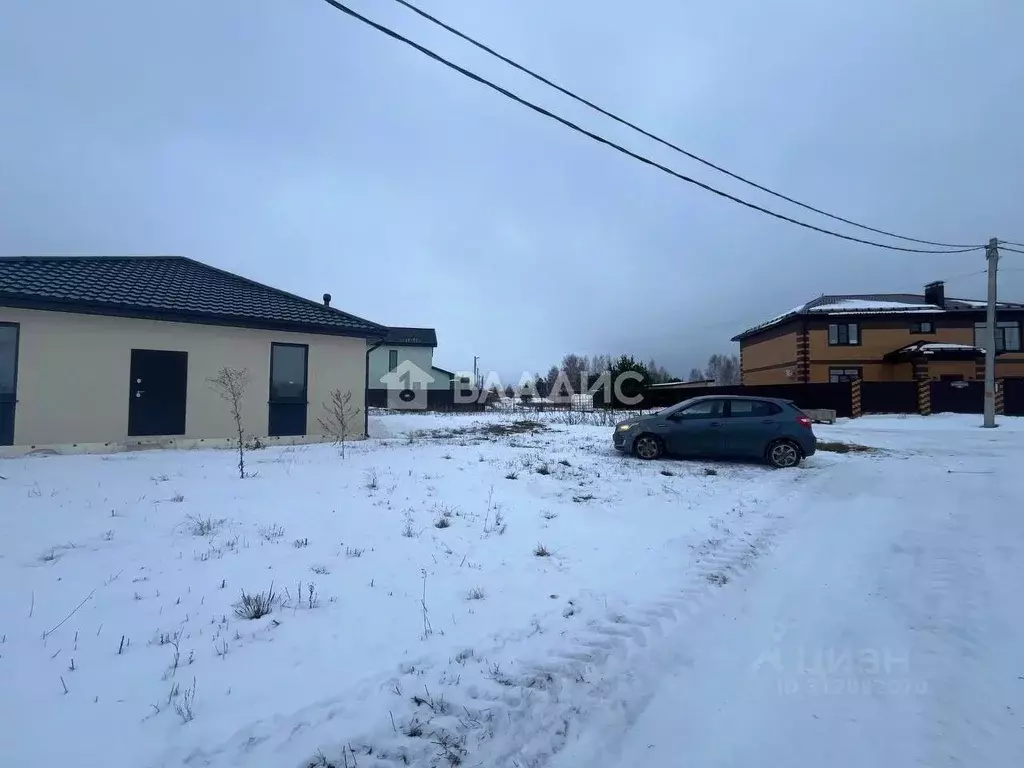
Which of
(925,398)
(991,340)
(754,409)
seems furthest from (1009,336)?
(754,409)

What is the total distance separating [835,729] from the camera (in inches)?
102

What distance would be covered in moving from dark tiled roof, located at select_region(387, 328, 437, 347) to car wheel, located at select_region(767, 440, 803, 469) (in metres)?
30.7

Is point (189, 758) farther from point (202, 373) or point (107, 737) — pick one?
point (202, 373)

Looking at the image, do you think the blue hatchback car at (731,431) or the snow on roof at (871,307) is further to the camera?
the snow on roof at (871,307)

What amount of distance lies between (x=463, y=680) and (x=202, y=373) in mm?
10524

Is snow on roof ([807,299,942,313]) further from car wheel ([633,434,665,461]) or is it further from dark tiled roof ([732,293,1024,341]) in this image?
car wheel ([633,434,665,461])

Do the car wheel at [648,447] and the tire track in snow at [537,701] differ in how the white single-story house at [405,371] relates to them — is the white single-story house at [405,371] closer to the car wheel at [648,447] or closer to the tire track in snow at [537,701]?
the car wheel at [648,447]

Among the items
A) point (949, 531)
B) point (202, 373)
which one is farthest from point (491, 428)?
point (949, 531)

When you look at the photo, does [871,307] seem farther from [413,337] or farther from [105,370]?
[105,370]

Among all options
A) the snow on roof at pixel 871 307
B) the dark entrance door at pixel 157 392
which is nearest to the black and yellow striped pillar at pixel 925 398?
the snow on roof at pixel 871 307

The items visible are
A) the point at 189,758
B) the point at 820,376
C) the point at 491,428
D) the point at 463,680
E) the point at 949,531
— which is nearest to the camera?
the point at 189,758

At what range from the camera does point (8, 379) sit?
9.25 metres

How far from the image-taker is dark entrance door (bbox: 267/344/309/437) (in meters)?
11.9

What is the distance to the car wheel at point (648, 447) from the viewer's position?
35.1 feet
